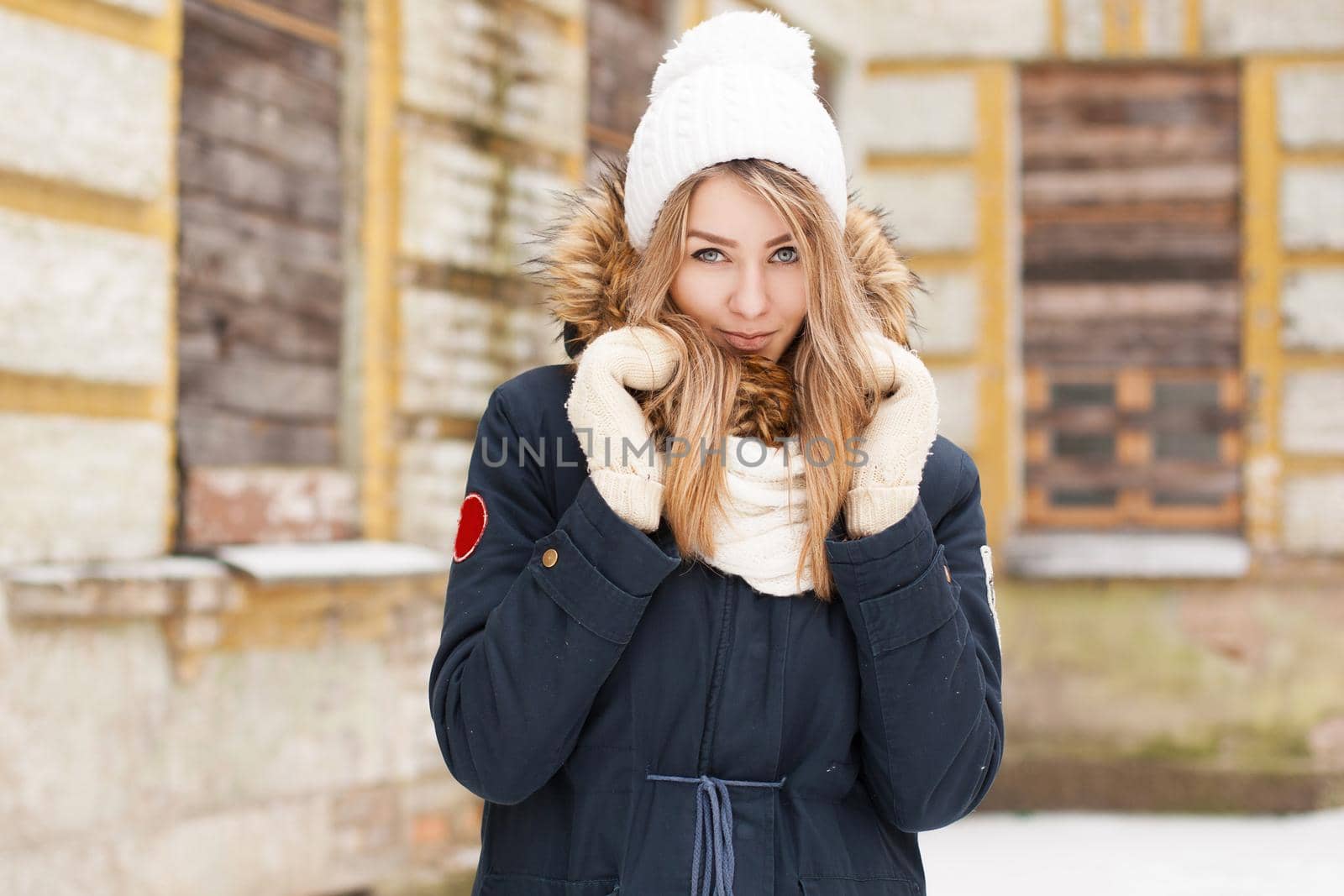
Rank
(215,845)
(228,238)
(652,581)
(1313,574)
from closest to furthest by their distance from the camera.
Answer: (652,581) < (215,845) < (228,238) < (1313,574)

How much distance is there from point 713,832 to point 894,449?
487mm

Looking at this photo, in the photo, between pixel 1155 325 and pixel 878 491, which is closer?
pixel 878 491

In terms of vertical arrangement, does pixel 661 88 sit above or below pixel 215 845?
above

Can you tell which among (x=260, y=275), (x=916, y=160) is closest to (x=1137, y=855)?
(x=916, y=160)

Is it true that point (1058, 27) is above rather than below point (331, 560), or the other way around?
above

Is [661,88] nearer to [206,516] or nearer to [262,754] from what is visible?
[206,516]

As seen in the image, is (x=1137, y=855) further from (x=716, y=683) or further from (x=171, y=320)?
(x=716, y=683)

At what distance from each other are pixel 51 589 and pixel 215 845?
3.07 feet

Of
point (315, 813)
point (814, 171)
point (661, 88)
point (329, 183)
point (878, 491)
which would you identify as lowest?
point (315, 813)

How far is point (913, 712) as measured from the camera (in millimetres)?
1604

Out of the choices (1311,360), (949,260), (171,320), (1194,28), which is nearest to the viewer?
(171,320)

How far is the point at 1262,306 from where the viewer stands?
7.28m

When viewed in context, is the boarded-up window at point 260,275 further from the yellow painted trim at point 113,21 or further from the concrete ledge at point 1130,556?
the concrete ledge at point 1130,556

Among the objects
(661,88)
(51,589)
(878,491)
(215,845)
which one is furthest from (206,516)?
(878,491)
